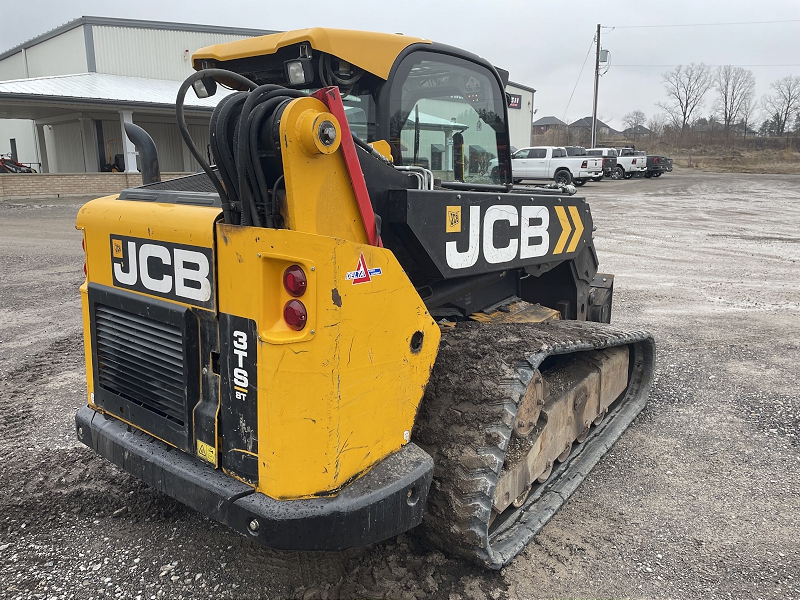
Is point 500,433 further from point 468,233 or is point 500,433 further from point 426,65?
point 426,65

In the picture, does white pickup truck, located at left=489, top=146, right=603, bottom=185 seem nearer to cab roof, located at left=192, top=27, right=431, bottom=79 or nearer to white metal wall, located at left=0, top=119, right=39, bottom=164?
white metal wall, located at left=0, top=119, right=39, bottom=164

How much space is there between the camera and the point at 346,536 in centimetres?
229

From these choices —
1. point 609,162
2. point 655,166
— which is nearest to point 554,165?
point 609,162

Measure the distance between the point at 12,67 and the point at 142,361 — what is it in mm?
41497

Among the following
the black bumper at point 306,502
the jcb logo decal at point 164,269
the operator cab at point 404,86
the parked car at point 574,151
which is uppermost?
the parked car at point 574,151

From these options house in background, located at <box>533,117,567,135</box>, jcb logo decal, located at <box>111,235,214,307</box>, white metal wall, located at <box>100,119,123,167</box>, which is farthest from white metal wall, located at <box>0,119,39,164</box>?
house in background, located at <box>533,117,567,135</box>

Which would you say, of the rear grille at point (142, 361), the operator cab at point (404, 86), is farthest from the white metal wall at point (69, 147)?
the rear grille at point (142, 361)

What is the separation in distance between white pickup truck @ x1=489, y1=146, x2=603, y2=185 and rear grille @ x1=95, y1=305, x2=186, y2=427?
27075 millimetres

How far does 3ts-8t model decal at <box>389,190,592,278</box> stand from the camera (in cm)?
264

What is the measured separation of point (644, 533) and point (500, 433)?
112cm

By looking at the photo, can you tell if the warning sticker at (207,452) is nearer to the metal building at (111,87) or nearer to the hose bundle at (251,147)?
the hose bundle at (251,147)

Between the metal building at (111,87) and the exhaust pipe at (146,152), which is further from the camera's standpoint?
the metal building at (111,87)

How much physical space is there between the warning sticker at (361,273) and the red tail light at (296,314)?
0.18 meters

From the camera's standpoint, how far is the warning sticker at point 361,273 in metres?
2.25
